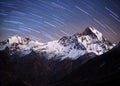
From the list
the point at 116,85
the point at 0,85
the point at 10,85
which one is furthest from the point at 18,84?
the point at 116,85

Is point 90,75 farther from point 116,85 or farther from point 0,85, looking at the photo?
point 116,85

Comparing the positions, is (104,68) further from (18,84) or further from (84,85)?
(18,84)

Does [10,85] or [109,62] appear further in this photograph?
[109,62]

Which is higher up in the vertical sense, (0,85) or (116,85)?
(0,85)

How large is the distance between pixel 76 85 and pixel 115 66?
1440 inches

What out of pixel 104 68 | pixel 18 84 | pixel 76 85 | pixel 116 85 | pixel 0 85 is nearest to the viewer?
pixel 116 85

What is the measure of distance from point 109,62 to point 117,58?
22.9 feet

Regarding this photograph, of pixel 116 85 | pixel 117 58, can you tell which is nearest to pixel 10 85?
pixel 116 85

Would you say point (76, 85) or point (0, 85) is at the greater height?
point (0, 85)

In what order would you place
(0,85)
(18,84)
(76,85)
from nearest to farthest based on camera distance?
(18,84), (0,85), (76,85)

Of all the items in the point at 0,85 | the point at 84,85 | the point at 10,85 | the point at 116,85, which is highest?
the point at 0,85

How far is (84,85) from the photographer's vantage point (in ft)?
507

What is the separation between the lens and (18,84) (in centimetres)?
11631

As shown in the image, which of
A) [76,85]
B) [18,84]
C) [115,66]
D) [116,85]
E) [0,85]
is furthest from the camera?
[115,66]
